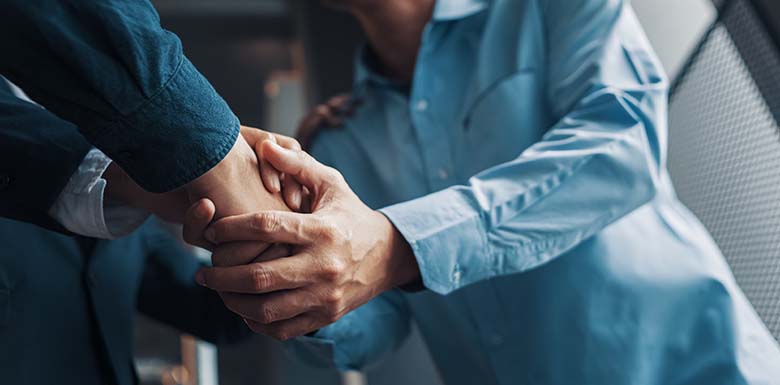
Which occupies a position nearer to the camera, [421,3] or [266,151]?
[266,151]

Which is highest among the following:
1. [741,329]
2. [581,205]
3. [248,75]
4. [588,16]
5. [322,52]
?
[588,16]

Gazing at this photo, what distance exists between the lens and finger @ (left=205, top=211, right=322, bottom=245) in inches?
30.7

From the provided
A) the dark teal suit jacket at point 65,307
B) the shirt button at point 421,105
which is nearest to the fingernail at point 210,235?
the dark teal suit jacket at point 65,307

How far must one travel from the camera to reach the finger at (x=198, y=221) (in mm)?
798

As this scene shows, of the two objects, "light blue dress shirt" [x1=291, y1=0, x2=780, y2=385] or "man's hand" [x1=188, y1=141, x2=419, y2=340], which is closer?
"man's hand" [x1=188, y1=141, x2=419, y2=340]

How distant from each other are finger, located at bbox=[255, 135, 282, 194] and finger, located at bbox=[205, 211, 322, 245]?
0.09 metres

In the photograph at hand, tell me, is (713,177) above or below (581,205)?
below

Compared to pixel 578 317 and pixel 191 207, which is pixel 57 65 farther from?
pixel 578 317

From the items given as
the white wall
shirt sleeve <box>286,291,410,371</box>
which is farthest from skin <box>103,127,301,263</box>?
the white wall

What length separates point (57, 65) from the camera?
665 mm

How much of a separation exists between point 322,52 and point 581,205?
1395 millimetres

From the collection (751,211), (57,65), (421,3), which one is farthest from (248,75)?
(57,65)

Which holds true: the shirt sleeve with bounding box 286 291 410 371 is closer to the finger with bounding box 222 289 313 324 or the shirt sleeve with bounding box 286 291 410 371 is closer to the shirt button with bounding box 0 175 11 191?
the finger with bounding box 222 289 313 324

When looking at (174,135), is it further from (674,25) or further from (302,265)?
(674,25)
